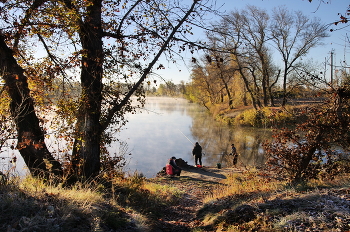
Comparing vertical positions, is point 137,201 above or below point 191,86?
below

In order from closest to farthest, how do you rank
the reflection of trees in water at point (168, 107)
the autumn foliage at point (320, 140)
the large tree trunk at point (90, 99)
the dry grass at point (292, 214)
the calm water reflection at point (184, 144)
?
the dry grass at point (292, 214) < the large tree trunk at point (90, 99) < the autumn foliage at point (320, 140) < the calm water reflection at point (184, 144) < the reflection of trees in water at point (168, 107)

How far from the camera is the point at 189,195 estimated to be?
9.05 m

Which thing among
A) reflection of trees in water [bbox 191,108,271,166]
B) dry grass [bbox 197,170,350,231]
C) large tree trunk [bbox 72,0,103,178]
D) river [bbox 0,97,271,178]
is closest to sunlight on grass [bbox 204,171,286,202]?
dry grass [bbox 197,170,350,231]

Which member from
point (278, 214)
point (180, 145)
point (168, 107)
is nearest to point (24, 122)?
point (278, 214)

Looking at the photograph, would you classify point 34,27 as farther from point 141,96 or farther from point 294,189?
point 294,189

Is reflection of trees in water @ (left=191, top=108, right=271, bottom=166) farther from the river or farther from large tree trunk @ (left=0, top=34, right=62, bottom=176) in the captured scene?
large tree trunk @ (left=0, top=34, right=62, bottom=176)

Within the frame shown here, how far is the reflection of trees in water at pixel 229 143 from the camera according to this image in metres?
18.0

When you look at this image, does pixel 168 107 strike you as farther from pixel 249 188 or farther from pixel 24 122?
pixel 24 122

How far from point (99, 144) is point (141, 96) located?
1.79 metres

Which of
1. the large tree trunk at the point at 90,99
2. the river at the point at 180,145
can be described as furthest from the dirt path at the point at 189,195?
the large tree trunk at the point at 90,99

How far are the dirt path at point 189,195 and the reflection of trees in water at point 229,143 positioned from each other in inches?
118

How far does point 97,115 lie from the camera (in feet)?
23.0

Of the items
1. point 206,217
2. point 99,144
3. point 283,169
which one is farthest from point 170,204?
point 283,169

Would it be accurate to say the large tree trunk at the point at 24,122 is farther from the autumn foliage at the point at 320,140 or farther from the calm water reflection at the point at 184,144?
the calm water reflection at the point at 184,144
